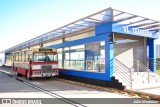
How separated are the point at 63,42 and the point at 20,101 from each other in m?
11.2

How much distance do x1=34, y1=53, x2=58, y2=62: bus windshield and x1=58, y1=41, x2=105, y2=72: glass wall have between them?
1.39 metres

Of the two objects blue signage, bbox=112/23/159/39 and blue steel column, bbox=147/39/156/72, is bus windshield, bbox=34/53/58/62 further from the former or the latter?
blue steel column, bbox=147/39/156/72

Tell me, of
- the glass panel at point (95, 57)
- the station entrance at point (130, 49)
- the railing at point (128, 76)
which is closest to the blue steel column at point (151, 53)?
the station entrance at point (130, 49)

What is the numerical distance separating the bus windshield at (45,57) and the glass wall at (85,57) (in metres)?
1.39

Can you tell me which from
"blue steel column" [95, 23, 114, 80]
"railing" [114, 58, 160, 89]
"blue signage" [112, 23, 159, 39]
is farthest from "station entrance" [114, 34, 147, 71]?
"blue steel column" [95, 23, 114, 80]

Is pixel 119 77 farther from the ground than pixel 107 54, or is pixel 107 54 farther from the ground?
pixel 107 54

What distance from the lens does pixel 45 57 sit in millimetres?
17344

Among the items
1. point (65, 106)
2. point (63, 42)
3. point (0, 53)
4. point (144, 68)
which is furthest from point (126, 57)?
point (0, 53)

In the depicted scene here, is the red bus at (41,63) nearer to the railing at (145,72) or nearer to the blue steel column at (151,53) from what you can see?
the railing at (145,72)

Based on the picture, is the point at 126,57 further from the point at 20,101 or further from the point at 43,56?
the point at 20,101

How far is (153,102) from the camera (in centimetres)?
857

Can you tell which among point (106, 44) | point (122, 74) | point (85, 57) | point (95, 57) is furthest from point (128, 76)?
point (85, 57)

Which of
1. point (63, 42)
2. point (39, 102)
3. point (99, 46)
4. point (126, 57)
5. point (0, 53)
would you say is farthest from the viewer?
point (0, 53)

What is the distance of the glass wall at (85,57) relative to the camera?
14.0 m
